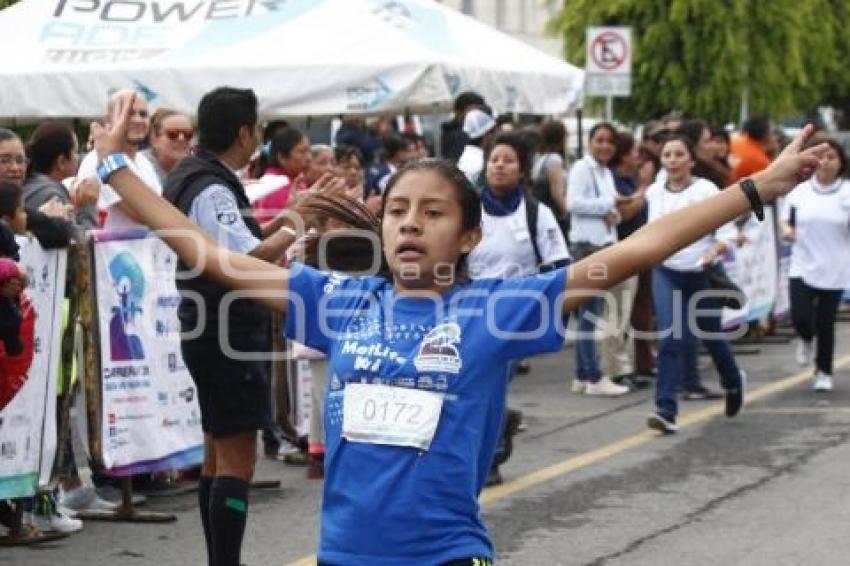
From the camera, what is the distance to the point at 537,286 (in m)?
4.83

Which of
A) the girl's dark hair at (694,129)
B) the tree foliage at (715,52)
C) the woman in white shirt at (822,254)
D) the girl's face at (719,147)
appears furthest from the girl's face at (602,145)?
the tree foliage at (715,52)

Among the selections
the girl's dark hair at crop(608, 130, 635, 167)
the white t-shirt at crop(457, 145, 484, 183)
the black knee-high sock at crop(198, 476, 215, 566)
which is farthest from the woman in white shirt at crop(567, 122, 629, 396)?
the black knee-high sock at crop(198, 476, 215, 566)


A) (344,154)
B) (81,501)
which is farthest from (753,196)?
(344,154)

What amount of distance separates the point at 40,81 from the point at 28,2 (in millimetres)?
1157

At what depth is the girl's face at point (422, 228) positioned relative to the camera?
4.68 metres

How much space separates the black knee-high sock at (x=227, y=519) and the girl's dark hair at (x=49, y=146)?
3.18 metres

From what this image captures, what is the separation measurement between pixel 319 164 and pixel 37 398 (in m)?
3.81

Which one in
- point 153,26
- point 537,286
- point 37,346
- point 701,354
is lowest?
point 701,354

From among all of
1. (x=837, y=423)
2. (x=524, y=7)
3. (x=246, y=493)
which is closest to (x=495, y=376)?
(x=246, y=493)

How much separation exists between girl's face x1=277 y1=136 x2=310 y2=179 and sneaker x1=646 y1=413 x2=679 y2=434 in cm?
254

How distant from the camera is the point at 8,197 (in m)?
8.63

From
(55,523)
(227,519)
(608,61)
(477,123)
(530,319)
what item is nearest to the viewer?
(530,319)

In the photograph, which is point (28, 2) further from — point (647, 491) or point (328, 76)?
point (647, 491)

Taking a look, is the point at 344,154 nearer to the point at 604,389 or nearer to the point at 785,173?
the point at 604,389
